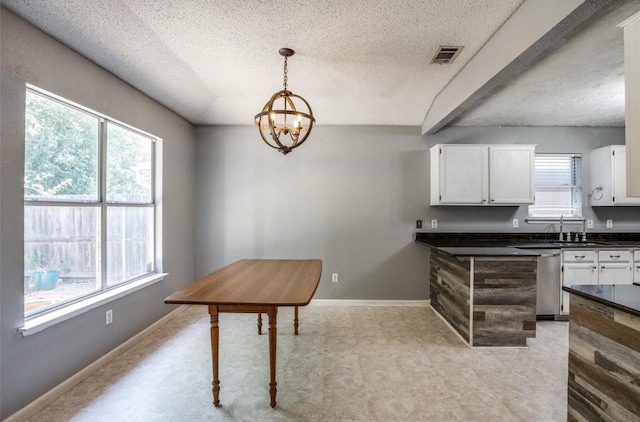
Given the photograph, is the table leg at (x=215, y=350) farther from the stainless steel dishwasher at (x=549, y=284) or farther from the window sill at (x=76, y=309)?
the stainless steel dishwasher at (x=549, y=284)

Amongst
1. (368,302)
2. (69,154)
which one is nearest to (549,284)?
(368,302)

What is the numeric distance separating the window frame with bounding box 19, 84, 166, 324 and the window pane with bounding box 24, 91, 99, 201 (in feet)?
0.11

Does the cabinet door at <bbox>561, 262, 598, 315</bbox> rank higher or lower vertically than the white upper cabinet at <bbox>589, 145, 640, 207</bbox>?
lower

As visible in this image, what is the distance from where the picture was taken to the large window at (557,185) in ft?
13.5

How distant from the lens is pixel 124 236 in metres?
2.90

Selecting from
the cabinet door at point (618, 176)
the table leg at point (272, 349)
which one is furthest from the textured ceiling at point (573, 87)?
the table leg at point (272, 349)

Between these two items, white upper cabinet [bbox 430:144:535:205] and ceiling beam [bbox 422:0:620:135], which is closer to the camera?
ceiling beam [bbox 422:0:620:135]

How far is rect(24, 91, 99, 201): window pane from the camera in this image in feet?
6.47

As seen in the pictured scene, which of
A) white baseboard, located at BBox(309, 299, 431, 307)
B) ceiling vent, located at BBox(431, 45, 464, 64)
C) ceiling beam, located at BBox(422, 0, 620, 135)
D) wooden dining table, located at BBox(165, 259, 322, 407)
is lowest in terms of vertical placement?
white baseboard, located at BBox(309, 299, 431, 307)

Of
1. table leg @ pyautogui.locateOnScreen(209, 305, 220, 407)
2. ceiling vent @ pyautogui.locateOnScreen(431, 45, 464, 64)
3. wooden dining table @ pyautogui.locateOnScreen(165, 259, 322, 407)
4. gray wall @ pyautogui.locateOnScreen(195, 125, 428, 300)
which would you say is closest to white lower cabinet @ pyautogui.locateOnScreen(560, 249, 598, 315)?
gray wall @ pyautogui.locateOnScreen(195, 125, 428, 300)

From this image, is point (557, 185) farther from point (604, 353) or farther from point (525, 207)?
point (604, 353)

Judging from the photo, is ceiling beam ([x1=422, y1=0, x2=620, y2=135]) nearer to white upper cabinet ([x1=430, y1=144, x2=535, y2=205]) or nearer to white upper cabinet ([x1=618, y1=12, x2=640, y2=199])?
white upper cabinet ([x1=618, y1=12, x2=640, y2=199])

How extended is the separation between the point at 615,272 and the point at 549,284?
29.8 inches

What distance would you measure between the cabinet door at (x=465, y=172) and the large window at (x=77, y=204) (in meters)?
3.50
